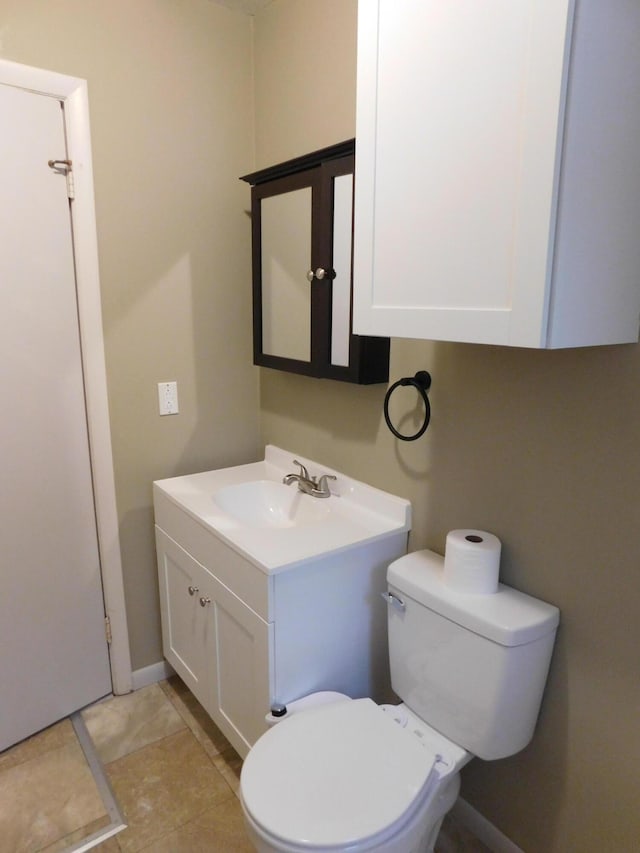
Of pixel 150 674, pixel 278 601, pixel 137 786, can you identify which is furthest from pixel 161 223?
pixel 137 786

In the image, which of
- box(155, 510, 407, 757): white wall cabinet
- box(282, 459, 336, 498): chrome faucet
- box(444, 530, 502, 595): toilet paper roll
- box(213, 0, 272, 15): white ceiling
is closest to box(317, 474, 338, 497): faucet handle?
box(282, 459, 336, 498): chrome faucet

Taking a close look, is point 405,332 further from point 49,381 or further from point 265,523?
point 49,381

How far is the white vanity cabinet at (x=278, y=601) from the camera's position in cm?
139

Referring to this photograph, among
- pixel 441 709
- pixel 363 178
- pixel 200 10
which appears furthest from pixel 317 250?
pixel 441 709

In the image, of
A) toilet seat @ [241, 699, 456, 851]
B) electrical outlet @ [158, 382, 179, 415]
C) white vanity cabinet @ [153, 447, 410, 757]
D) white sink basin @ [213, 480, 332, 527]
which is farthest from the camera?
electrical outlet @ [158, 382, 179, 415]

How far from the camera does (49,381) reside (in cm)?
174

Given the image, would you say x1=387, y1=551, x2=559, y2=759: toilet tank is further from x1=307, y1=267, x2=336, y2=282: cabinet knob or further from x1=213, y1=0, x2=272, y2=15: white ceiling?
x1=213, y1=0, x2=272, y2=15: white ceiling

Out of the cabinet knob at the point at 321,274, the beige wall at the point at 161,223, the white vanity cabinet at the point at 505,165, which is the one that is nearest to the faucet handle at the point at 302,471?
the beige wall at the point at 161,223

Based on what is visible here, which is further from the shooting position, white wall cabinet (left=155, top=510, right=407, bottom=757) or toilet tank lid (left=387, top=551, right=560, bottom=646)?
white wall cabinet (left=155, top=510, right=407, bottom=757)

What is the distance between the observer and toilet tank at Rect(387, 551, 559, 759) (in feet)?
3.93

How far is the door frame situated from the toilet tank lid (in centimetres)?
105

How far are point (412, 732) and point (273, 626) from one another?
1.36ft

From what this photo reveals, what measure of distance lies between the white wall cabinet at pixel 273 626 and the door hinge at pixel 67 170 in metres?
1.03

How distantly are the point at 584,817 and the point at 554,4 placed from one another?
1.60 meters
